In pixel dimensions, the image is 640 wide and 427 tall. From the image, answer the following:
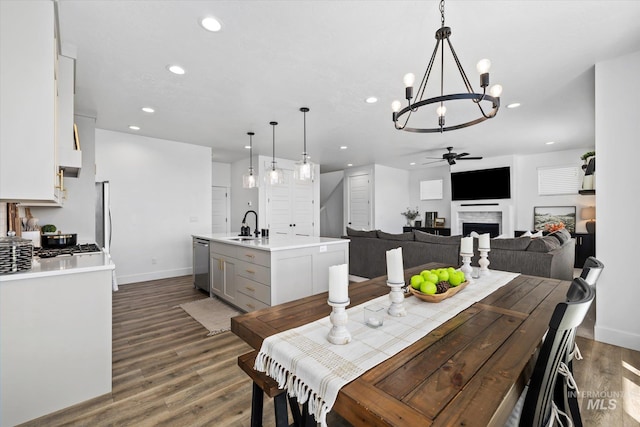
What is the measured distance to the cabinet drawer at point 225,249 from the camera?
3.51m

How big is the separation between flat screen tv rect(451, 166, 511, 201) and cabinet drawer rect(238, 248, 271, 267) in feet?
21.6

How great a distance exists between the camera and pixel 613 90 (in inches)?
100

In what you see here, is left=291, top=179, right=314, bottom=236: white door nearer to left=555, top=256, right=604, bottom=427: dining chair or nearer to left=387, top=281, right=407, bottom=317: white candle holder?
left=387, top=281, right=407, bottom=317: white candle holder

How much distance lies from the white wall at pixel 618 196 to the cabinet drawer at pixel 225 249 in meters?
3.71

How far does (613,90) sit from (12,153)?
4.45 metres

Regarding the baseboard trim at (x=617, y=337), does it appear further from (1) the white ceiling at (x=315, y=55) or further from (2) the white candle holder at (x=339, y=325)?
(2) the white candle holder at (x=339, y=325)

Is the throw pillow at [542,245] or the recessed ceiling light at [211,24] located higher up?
the recessed ceiling light at [211,24]

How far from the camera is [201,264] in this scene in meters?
4.25

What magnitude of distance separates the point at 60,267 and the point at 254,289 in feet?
5.64

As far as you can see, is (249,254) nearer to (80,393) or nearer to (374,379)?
(80,393)

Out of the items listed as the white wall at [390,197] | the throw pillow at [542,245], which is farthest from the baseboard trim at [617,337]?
the white wall at [390,197]

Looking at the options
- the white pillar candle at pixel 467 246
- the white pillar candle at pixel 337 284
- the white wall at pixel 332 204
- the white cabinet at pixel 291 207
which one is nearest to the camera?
the white pillar candle at pixel 337 284

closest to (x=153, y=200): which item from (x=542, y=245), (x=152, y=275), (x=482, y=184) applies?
(x=152, y=275)

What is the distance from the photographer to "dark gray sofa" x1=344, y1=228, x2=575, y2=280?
3.58m
